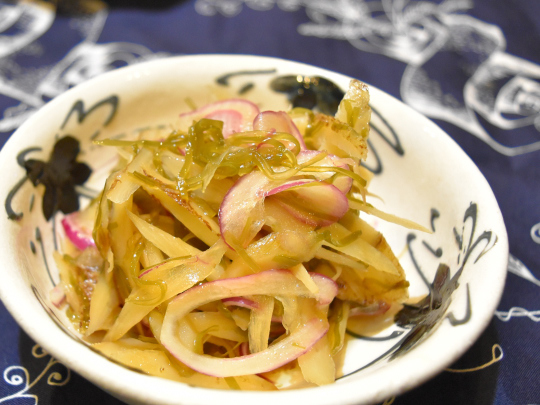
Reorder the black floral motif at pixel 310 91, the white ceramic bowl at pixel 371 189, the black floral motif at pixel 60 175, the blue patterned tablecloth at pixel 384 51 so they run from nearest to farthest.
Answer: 1. the white ceramic bowl at pixel 371 189
2. the black floral motif at pixel 60 175
3. the black floral motif at pixel 310 91
4. the blue patterned tablecloth at pixel 384 51

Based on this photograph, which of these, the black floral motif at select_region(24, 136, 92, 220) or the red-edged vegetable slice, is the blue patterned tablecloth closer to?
the black floral motif at select_region(24, 136, 92, 220)

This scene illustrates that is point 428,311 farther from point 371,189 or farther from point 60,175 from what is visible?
point 60,175

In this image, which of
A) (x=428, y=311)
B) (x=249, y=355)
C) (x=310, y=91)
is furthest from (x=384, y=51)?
(x=249, y=355)

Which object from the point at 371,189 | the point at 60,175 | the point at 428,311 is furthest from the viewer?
the point at 371,189

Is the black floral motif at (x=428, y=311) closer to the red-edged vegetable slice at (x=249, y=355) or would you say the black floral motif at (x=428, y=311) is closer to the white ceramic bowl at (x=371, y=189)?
the white ceramic bowl at (x=371, y=189)

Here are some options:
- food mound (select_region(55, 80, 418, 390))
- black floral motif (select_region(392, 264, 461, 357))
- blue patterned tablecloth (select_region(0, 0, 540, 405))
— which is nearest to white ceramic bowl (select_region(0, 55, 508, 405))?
black floral motif (select_region(392, 264, 461, 357))

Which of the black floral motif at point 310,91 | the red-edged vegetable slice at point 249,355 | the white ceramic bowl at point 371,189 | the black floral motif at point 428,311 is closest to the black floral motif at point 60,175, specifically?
the white ceramic bowl at point 371,189
